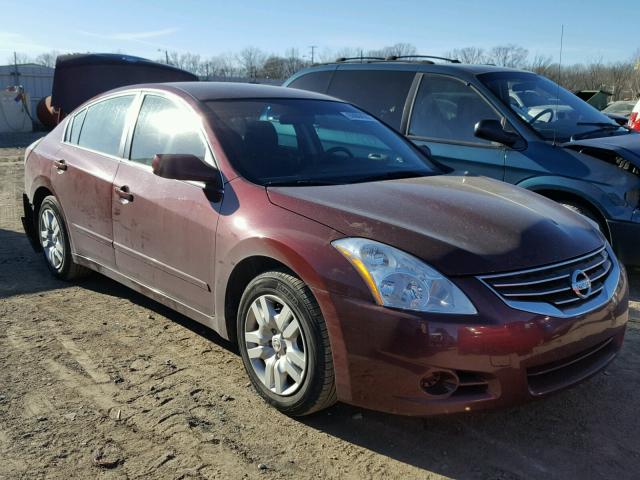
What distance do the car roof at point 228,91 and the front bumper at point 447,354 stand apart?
1.84 metres

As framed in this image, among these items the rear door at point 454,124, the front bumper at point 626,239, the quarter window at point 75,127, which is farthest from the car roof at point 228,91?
the front bumper at point 626,239

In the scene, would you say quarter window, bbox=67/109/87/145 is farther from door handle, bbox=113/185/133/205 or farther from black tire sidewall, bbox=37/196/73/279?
door handle, bbox=113/185/133/205

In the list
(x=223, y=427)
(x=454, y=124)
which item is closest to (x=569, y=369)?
(x=223, y=427)

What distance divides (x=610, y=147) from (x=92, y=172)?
4.05 m

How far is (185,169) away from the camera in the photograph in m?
3.40

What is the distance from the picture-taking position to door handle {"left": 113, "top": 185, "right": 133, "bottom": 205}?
4059 mm

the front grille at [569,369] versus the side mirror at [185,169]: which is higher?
the side mirror at [185,169]

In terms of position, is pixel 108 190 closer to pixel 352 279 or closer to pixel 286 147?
pixel 286 147

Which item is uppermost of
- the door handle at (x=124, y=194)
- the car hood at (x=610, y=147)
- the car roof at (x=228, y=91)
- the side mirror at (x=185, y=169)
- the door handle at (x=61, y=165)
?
the car roof at (x=228, y=91)

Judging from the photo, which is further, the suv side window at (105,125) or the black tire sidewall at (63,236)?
the black tire sidewall at (63,236)

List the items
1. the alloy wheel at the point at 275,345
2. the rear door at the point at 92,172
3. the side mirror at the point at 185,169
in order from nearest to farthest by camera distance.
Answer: the alloy wheel at the point at 275,345 < the side mirror at the point at 185,169 < the rear door at the point at 92,172

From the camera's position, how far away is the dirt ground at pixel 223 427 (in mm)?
2727

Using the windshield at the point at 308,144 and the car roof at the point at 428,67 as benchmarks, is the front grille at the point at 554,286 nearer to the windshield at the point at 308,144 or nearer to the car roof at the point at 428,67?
the windshield at the point at 308,144

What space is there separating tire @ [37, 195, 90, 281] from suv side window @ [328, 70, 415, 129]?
315 cm
